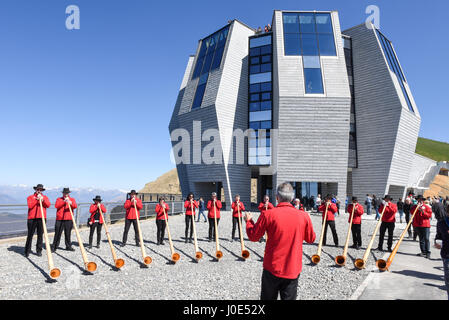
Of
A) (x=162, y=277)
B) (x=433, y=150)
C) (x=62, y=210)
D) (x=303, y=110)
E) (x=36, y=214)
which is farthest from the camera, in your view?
(x=433, y=150)

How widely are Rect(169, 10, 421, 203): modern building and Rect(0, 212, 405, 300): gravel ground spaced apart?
17971mm

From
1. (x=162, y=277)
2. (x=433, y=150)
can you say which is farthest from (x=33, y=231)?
(x=433, y=150)

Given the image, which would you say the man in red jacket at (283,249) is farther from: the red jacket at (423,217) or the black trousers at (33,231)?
the black trousers at (33,231)

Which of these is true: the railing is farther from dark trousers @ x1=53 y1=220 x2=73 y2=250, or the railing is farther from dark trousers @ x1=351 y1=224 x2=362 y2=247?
dark trousers @ x1=351 y1=224 x2=362 y2=247

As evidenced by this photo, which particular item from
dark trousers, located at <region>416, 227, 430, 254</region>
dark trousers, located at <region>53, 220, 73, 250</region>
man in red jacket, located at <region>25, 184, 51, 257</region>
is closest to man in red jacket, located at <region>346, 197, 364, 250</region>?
dark trousers, located at <region>416, 227, 430, 254</region>

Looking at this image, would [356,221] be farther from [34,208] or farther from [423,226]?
[34,208]

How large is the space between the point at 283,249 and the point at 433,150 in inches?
5716

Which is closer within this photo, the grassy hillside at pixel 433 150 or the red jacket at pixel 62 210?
the red jacket at pixel 62 210

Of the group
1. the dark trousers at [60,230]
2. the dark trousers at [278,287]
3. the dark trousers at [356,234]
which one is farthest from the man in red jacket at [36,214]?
the dark trousers at [356,234]

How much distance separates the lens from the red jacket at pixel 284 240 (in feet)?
9.93

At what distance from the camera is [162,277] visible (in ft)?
21.0

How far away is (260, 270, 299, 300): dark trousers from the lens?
3.03 metres

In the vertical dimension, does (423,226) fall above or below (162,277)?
above

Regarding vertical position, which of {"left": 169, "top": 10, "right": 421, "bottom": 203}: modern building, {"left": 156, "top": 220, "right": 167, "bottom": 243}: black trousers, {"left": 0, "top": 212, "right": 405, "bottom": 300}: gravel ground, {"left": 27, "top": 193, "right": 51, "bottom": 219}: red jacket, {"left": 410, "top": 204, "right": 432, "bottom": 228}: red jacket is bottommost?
{"left": 0, "top": 212, "right": 405, "bottom": 300}: gravel ground
